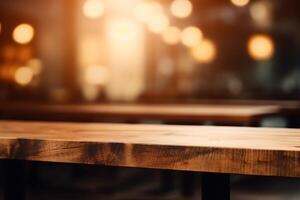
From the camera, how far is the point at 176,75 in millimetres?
7531

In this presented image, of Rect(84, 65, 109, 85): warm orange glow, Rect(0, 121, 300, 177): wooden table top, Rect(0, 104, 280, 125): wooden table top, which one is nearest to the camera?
Rect(0, 121, 300, 177): wooden table top

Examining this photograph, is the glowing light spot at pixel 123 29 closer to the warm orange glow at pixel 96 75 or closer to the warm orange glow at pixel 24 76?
the warm orange glow at pixel 96 75

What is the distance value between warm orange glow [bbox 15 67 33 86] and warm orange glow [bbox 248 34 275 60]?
347 centimetres

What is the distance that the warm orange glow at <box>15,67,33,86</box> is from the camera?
8078 mm

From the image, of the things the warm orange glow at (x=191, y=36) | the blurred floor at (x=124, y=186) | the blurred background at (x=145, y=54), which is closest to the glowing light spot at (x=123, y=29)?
the blurred background at (x=145, y=54)

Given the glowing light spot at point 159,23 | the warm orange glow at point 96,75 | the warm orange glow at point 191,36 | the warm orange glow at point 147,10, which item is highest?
the warm orange glow at point 147,10

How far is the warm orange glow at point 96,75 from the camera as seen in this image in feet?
26.4

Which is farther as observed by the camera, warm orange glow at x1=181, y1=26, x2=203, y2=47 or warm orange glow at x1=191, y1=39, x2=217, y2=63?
warm orange glow at x1=181, y1=26, x2=203, y2=47

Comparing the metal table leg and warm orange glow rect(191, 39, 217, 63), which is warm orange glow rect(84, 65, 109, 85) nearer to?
warm orange glow rect(191, 39, 217, 63)

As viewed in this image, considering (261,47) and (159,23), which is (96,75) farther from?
(261,47)

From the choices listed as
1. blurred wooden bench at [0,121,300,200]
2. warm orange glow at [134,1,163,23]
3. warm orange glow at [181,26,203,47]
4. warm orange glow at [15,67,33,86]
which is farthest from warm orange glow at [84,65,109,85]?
blurred wooden bench at [0,121,300,200]

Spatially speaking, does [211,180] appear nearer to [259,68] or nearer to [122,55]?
[259,68]

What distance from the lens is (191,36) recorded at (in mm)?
7441

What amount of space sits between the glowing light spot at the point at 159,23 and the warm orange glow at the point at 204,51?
0.55m
